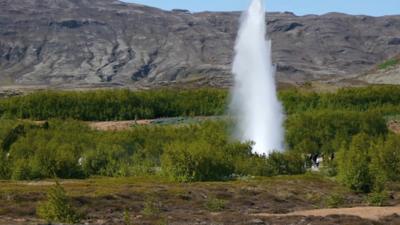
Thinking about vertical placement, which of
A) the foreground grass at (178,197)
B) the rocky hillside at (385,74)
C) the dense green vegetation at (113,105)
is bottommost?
the foreground grass at (178,197)

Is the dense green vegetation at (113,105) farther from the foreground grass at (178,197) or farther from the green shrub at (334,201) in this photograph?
the green shrub at (334,201)

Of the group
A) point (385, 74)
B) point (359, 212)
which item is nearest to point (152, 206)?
point (359, 212)

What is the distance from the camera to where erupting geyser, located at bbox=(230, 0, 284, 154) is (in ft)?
254

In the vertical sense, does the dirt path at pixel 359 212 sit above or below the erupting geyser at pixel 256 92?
below

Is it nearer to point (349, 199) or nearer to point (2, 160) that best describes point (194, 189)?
point (349, 199)

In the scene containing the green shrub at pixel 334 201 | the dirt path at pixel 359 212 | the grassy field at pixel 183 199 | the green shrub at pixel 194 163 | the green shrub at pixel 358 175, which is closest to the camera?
the grassy field at pixel 183 199

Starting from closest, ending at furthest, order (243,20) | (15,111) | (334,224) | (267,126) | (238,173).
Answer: (334,224), (238,173), (267,126), (243,20), (15,111)

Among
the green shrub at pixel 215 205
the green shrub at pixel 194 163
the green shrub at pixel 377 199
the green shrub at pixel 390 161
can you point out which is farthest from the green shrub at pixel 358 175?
the green shrub at pixel 215 205

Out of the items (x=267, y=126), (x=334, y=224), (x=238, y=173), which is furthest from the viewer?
(x=267, y=126)

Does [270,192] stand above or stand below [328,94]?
below

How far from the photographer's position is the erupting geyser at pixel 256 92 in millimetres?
77438

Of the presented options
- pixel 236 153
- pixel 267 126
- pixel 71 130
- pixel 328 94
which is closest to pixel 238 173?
pixel 236 153

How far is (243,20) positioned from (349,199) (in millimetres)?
36963

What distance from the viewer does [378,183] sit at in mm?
54875
